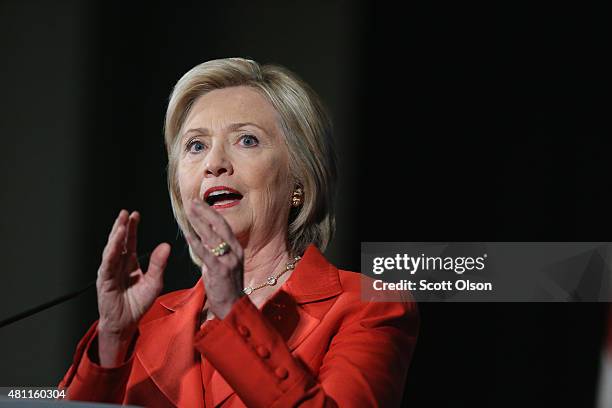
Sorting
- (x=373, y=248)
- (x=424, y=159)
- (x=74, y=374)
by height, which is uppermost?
(x=424, y=159)

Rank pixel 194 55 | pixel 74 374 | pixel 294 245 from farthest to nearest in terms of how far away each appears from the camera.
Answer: pixel 194 55
pixel 294 245
pixel 74 374

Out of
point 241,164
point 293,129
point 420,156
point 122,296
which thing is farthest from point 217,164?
point 420,156

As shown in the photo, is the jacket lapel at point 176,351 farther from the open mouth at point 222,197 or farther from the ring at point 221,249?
the ring at point 221,249

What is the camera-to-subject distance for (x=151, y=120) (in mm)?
2723

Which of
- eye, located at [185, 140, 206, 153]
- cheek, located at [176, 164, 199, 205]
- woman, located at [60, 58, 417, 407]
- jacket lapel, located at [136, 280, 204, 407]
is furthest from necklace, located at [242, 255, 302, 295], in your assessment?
eye, located at [185, 140, 206, 153]

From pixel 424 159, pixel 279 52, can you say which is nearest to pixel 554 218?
pixel 424 159

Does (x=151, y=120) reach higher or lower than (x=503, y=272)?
higher

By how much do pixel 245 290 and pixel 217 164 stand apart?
337 mm

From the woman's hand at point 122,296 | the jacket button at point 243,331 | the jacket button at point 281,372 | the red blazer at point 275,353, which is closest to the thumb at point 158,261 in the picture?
the woman's hand at point 122,296

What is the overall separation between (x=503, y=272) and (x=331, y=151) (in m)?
0.57

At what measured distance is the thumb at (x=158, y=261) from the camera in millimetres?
2129

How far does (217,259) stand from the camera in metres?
1.95

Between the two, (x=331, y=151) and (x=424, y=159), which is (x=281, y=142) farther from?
(x=424, y=159)

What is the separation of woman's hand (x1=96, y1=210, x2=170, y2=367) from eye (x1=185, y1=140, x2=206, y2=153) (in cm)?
37
